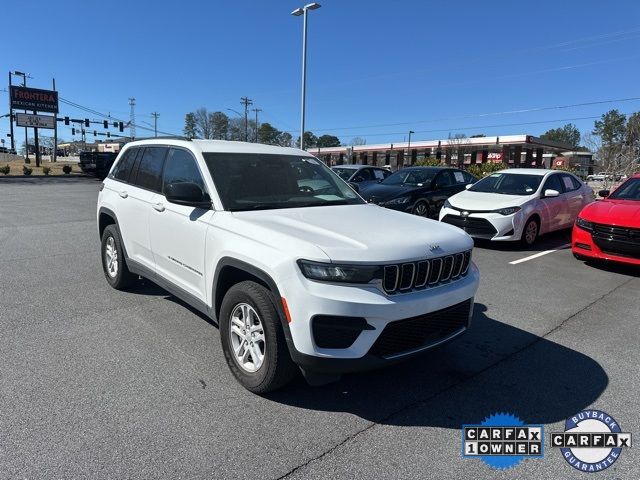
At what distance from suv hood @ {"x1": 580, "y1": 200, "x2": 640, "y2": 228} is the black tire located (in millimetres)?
6891

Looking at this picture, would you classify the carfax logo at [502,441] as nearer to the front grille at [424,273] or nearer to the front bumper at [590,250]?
the front grille at [424,273]

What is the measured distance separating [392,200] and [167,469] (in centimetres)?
887

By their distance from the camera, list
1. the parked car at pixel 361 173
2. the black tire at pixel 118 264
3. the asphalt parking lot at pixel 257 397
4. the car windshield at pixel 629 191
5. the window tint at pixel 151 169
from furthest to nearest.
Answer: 1. the parked car at pixel 361 173
2. the car windshield at pixel 629 191
3. the black tire at pixel 118 264
4. the window tint at pixel 151 169
5. the asphalt parking lot at pixel 257 397

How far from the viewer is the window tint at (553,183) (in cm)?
974

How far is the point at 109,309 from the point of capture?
4.96 m

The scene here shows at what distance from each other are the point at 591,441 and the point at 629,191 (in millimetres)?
6609

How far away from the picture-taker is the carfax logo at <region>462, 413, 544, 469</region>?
2.75 m

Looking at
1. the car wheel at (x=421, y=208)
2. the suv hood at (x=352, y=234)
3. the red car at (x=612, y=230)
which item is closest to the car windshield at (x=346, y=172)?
the car wheel at (x=421, y=208)

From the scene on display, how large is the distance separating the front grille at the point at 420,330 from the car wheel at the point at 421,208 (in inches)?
299

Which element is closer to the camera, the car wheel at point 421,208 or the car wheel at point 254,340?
the car wheel at point 254,340

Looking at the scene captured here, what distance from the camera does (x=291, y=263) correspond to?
113 inches

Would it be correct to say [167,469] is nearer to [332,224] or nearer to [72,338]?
[332,224]

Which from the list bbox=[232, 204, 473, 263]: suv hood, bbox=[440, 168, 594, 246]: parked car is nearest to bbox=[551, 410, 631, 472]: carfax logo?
bbox=[232, 204, 473, 263]: suv hood

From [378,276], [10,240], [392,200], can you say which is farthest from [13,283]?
[392,200]
